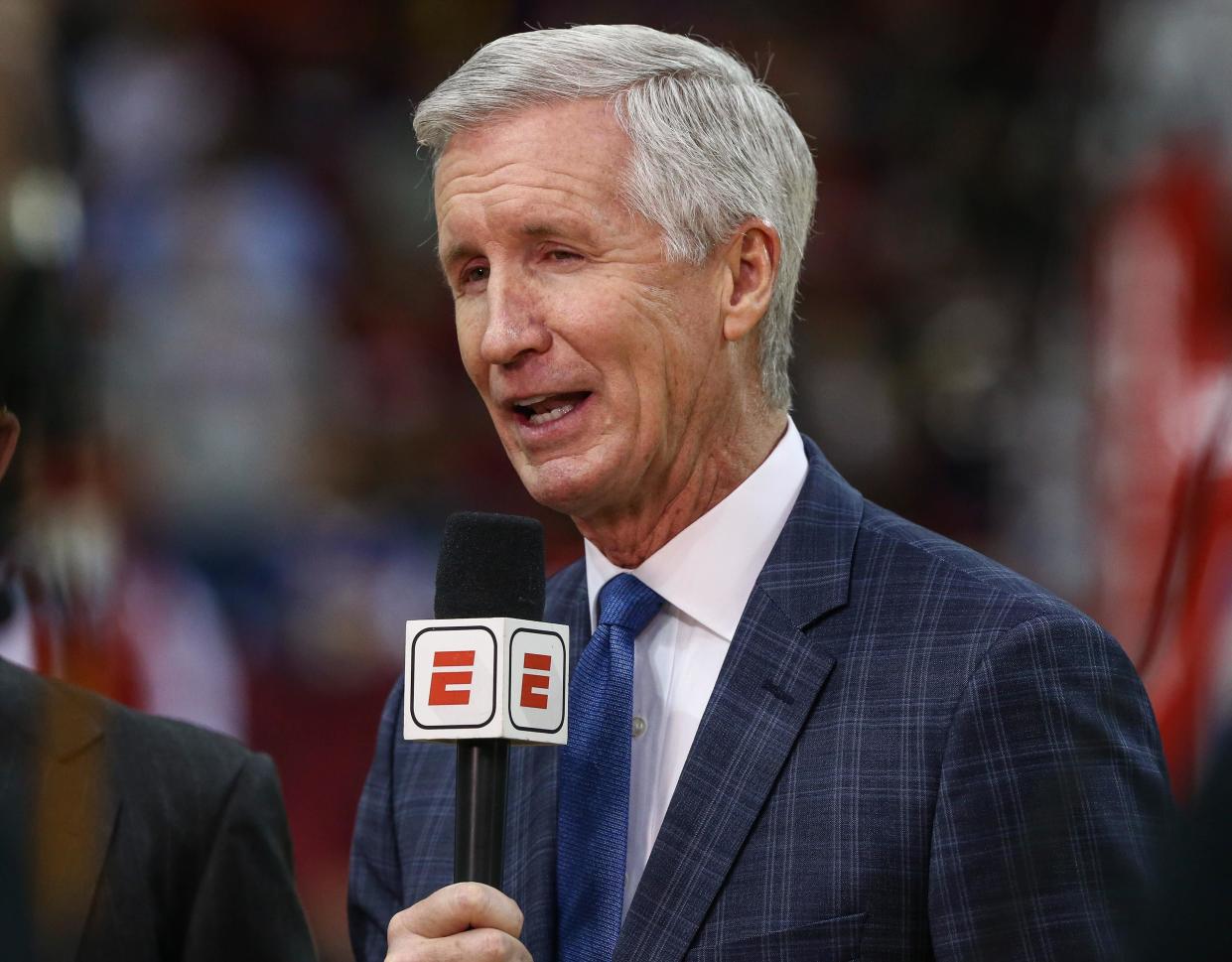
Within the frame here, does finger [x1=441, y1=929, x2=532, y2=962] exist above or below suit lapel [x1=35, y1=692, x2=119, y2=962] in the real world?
above

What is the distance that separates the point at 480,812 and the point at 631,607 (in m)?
0.53

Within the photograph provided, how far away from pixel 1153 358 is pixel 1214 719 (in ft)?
10.00

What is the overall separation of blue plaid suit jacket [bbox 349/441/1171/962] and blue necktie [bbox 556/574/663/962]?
35 millimetres

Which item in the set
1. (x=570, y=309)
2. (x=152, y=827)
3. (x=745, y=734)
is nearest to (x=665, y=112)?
(x=570, y=309)

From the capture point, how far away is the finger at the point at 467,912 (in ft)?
5.00

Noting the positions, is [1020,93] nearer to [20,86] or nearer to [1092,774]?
[1092,774]

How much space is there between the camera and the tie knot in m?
2.05

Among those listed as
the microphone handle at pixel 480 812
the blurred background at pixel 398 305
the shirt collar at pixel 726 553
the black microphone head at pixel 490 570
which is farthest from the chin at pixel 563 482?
the blurred background at pixel 398 305

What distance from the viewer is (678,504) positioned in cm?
210

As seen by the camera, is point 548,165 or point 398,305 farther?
point 398,305

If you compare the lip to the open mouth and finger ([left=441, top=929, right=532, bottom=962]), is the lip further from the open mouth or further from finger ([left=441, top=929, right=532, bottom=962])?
finger ([left=441, top=929, right=532, bottom=962])

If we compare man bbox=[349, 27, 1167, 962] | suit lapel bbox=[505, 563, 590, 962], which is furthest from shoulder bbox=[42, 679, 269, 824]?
suit lapel bbox=[505, 563, 590, 962]

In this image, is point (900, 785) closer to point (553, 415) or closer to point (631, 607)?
point (631, 607)

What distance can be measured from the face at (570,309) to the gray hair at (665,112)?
0.02 m
